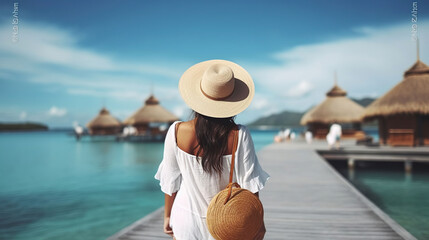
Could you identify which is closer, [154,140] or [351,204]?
[351,204]

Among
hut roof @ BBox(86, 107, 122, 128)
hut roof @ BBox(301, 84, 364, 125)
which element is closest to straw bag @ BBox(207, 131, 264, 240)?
hut roof @ BBox(301, 84, 364, 125)

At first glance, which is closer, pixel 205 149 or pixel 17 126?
pixel 205 149

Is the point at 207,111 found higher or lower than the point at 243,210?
higher

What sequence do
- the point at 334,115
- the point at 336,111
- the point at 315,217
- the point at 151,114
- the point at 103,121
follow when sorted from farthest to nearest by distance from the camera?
the point at 103,121 → the point at 151,114 → the point at 336,111 → the point at 334,115 → the point at 315,217

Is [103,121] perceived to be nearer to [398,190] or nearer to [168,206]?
[398,190]

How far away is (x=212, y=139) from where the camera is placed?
4.13ft

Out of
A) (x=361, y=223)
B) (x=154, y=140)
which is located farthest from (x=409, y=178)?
(x=154, y=140)

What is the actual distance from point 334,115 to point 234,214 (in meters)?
22.2

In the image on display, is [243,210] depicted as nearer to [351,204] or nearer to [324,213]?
[324,213]

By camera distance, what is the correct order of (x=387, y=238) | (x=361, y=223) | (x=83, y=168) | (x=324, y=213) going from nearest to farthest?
(x=387, y=238) < (x=361, y=223) < (x=324, y=213) < (x=83, y=168)

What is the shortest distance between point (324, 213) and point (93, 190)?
8.57 m

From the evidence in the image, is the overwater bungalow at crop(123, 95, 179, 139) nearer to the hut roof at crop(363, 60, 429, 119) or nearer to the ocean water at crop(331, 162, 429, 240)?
the hut roof at crop(363, 60, 429, 119)

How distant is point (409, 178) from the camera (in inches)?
409

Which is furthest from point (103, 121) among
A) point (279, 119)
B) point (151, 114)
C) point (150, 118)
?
point (279, 119)
